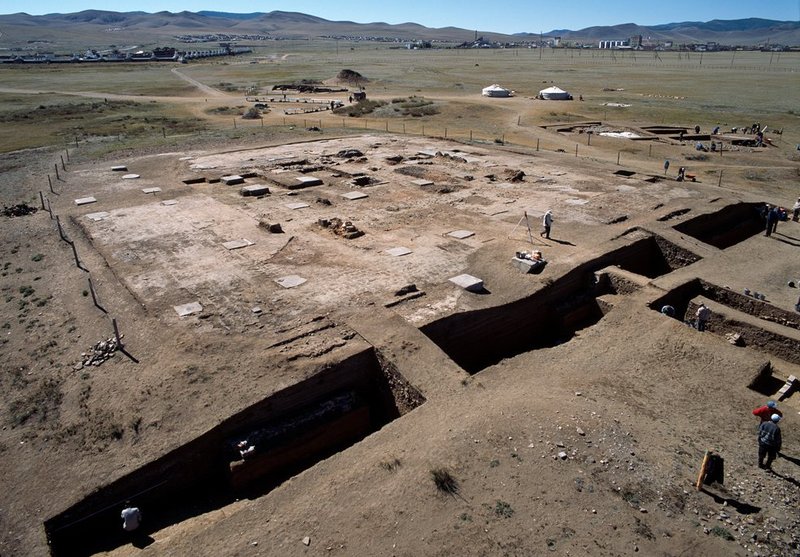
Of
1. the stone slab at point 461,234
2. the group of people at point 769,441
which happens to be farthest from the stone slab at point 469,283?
the group of people at point 769,441

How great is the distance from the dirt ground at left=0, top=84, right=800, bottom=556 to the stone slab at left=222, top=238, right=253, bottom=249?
0.77 feet

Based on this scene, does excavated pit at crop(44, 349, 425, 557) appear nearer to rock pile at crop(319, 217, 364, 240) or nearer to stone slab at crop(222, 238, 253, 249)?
rock pile at crop(319, 217, 364, 240)

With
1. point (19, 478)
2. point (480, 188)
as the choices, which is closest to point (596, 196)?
point (480, 188)

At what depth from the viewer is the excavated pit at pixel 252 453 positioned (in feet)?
28.8

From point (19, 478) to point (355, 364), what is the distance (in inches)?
250

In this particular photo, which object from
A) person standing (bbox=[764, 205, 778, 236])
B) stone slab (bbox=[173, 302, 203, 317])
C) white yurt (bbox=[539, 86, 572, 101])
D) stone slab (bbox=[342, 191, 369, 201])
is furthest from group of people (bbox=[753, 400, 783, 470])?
white yurt (bbox=[539, 86, 572, 101])

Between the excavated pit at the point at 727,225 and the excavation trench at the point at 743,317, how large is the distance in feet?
15.8

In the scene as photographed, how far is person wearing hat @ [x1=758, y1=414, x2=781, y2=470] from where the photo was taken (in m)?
8.84

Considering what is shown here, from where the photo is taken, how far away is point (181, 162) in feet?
102

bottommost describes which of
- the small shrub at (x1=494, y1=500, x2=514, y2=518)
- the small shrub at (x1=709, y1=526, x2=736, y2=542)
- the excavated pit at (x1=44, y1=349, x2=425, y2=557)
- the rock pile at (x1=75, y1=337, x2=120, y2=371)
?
the excavated pit at (x1=44, y1=349, x2=425, y2=557)

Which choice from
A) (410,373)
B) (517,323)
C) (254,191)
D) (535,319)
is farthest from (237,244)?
(535,319)

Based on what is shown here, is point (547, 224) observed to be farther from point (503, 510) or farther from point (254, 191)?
point (254, 191)

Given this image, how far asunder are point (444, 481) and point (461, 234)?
11822mm

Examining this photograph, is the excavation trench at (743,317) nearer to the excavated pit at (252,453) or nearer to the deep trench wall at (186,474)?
the excavated pit at (252,453)
